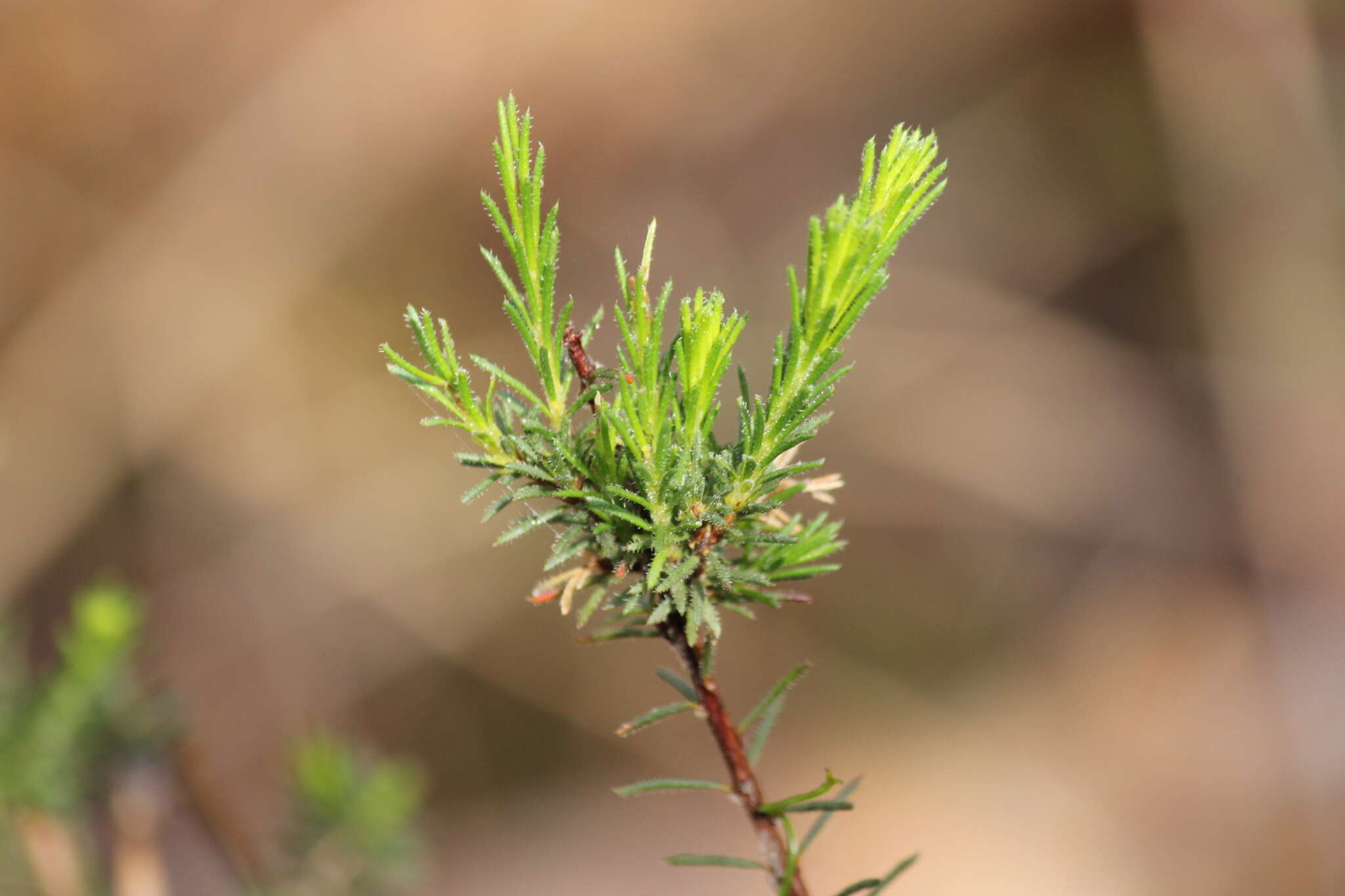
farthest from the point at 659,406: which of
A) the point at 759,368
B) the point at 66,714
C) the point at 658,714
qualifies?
the point at 759,368

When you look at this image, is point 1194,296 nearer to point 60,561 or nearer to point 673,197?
point 673,197

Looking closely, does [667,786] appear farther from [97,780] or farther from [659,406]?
[97,780]

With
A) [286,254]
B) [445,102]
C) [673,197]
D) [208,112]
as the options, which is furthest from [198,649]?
[673,197]

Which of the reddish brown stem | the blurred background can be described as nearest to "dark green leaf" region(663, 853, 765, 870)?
the reddish brown stem

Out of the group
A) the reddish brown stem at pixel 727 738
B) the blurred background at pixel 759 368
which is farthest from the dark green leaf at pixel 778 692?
the blurred background at pixel 759 368

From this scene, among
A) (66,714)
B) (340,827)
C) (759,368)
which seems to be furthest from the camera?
(759,368)

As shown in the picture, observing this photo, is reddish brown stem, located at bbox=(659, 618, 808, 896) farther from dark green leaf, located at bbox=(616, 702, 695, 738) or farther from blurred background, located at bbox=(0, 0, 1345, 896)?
blurred background, located at bbox=(0, 0, 1345, 896)
